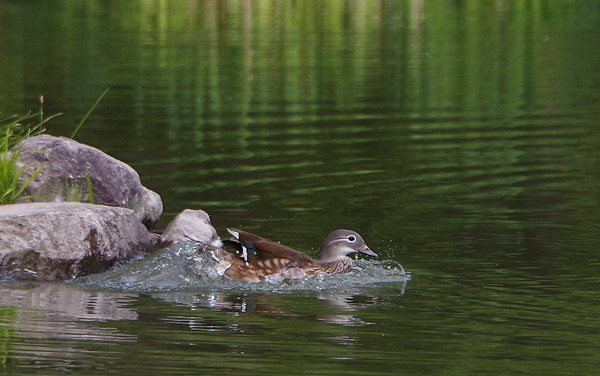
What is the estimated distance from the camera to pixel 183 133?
19.7 m

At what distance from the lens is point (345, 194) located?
1485cm

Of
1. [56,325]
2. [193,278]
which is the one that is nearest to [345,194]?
[193,278]

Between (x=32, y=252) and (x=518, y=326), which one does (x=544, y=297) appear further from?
(x=32, y=252)

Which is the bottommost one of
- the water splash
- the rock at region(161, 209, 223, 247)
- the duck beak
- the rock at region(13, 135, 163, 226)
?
the water splash

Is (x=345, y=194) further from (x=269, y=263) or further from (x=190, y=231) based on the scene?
(x=269, y=263)

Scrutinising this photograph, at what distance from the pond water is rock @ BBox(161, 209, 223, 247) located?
0.55 meters

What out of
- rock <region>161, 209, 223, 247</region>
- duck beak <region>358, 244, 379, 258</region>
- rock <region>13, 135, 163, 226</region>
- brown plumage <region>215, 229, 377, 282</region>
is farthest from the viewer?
rock <region>13, 135, 163, 226</region>

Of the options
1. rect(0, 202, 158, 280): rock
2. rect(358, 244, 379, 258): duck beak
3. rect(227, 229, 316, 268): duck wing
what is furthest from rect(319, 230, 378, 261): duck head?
rect(0, 202, 158, 280): rock

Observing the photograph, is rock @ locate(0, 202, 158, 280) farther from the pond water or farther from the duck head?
the duck head

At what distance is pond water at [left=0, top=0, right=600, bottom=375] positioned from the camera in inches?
316

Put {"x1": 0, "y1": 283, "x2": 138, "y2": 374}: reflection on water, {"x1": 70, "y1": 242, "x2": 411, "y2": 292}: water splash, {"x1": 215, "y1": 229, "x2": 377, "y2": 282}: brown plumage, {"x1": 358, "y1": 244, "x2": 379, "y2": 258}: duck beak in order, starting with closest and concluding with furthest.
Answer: {"x1": 0, "y1": 283, "x2": 138, "y2": 374}: reflection on water, {"x1": 70, "y1": 242, "x2": 411, "y2": 292}: water splash, {"x1": 215, "y1": 229, "x2": 377, "y2": 282}: brown plumage, {"x1": 358, "y1": 244, "x2": 379, "y2": 258}: duck beak

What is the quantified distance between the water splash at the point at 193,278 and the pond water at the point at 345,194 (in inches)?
1.1

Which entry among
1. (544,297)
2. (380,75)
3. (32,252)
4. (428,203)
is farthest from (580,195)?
(380,75)

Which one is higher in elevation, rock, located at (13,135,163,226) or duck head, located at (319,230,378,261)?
rock, located at (13,135,163,226)
